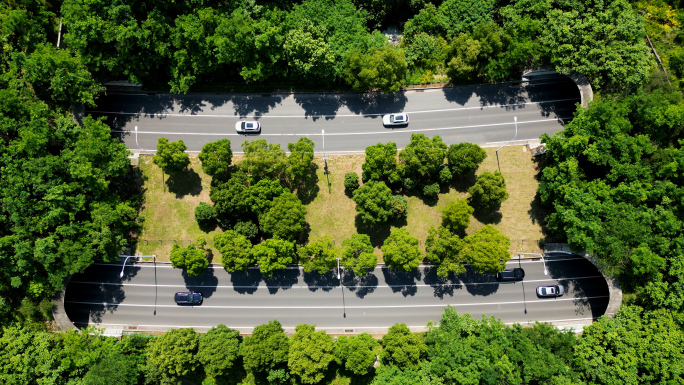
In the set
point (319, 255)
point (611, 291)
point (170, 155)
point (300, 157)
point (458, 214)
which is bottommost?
point (611, 291)

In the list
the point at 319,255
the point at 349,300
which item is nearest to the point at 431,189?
the point at 319,255

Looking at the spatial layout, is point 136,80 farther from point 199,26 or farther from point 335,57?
point 335,57

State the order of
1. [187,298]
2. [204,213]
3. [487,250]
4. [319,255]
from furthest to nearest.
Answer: [187,298], [204,213], [319,255], [487,250]

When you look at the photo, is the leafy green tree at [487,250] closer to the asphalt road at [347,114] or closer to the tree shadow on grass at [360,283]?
the tree shadow on grass at [360,283]

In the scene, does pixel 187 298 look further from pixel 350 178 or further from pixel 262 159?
pixel 350 178

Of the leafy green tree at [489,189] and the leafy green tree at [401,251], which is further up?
the leafy green tree at [489,189]

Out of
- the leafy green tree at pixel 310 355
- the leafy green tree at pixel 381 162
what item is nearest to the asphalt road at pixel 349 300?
the leafy green tree at pixel 310 355

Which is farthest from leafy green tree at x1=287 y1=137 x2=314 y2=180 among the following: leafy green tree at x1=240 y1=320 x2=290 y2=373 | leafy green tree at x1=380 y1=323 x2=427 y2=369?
leafy green tree at x1=380 y1=323 x2=427 y2=369
